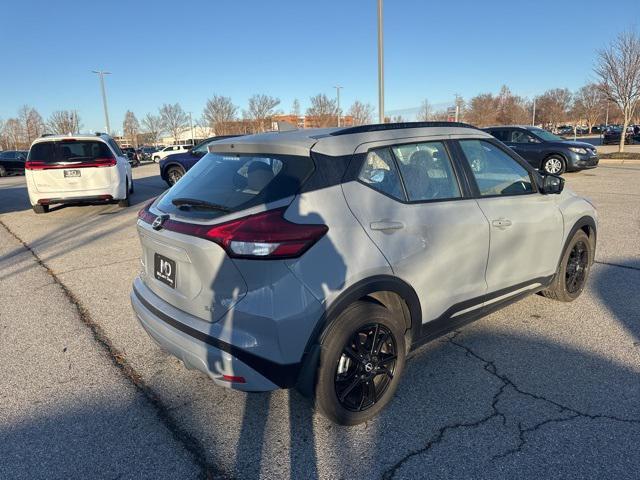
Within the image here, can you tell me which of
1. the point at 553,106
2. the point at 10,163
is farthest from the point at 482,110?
the point at 10,163

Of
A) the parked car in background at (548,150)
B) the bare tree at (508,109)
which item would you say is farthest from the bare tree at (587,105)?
the parked car in background at (548,150)

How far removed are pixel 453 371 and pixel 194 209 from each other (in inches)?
83.7

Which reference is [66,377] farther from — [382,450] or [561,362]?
[561,362]

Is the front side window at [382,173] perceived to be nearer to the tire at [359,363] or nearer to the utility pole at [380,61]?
the tire at [359,363]

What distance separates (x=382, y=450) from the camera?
2559 mm

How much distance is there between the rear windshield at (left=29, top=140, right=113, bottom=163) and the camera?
32.0ft

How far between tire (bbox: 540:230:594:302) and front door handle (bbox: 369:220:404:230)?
229cm

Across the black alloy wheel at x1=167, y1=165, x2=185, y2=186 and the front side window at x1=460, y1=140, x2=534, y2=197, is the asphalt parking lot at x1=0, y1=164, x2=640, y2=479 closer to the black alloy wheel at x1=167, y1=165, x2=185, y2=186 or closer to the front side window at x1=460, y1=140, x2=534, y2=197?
the front side window at x1=460, y1=140, x2=534, y2=197

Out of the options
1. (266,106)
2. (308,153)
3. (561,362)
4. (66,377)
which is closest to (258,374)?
(308,153)

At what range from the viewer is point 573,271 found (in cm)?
456

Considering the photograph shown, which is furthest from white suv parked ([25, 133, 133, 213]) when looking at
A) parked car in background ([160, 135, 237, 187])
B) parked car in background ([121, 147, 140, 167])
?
parked car in background ([121, 147, 140, 167])

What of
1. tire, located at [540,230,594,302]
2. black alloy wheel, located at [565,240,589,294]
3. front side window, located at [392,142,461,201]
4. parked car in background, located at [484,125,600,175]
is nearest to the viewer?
front side window, located at [392,142,461,201]

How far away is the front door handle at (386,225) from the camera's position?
8.67 feet

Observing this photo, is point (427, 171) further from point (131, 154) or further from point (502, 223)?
point (131, 154)
